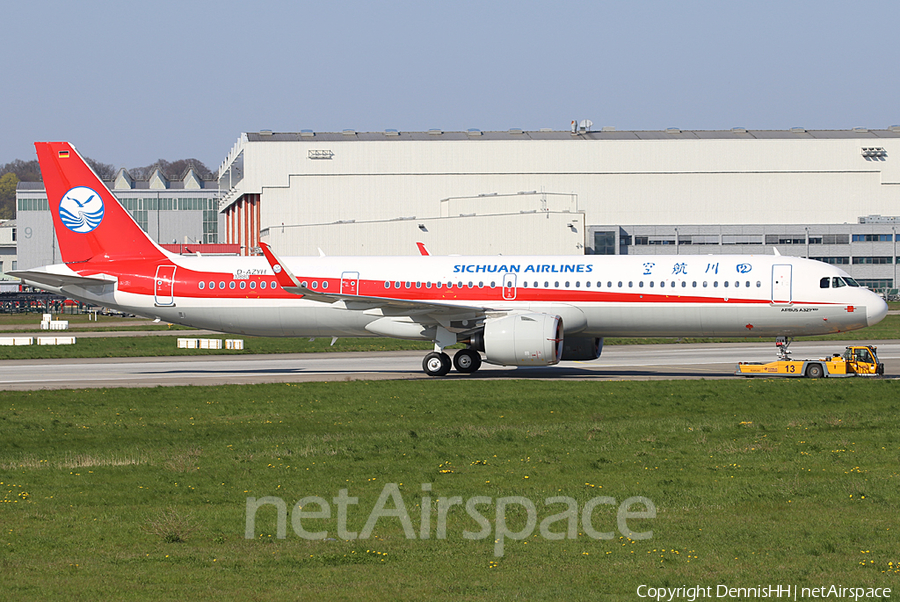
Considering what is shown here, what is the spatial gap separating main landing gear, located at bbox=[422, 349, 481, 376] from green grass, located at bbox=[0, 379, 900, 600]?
656 centimetres

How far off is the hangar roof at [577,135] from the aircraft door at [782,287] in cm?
7886

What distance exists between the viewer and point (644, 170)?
353 feet

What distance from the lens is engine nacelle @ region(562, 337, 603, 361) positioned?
117 ft

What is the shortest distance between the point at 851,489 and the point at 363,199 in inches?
3703

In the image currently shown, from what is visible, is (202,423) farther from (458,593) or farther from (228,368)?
(228,368)

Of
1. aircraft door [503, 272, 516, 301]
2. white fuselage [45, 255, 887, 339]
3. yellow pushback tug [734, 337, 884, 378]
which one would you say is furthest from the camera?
aircraft door [503, 272, 516, 301]

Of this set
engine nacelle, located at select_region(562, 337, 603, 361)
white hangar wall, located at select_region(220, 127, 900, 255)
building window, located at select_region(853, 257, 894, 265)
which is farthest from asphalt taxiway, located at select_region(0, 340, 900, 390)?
building window, located at select_region(853, 257, 894, 265)

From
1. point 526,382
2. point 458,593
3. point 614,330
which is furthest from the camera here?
point 614,330

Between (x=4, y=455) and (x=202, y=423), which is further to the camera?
(x=202, y=423)

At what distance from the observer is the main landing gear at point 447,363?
115 feet

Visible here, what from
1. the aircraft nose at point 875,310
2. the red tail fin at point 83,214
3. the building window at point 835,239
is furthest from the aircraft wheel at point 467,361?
the building window at point 835,239

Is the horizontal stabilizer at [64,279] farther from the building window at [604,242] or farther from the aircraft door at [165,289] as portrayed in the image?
the building window at [604,242]

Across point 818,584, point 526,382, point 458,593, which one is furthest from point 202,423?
point 818,584

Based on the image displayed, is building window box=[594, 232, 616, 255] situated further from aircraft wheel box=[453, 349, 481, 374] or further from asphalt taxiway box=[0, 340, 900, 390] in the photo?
aircraft wheel box=[453, 349, 481, 374]
